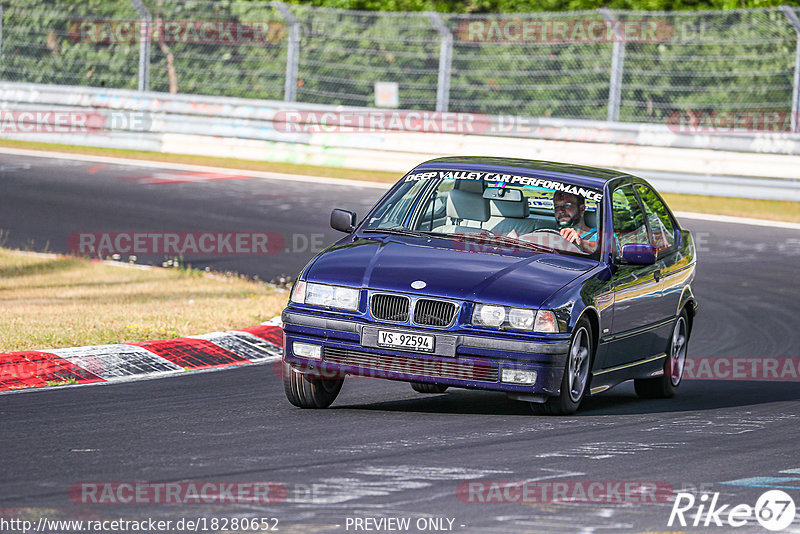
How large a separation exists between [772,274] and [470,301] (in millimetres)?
8786

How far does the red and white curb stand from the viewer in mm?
9008

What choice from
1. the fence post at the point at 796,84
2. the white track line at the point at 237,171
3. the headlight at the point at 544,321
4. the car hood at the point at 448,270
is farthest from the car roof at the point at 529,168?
the fence post at the point at 796,84

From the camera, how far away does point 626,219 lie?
9.41 m

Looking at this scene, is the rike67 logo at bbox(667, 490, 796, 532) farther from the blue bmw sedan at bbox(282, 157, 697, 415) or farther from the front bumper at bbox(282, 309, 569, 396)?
the blue bmw sedan at bbox(282, 157, 697, 415)

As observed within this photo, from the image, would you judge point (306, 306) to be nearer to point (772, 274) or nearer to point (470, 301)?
point (470, 301)

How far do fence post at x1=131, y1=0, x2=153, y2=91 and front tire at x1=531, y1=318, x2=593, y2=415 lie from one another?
58.0ft

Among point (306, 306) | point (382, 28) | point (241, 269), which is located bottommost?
point (241, 269)

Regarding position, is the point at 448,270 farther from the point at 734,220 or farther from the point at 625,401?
the point at 734,220

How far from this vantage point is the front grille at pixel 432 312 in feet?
25.5

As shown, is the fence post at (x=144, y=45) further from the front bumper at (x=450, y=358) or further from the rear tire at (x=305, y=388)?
the front bumper at (x=450, y=358)

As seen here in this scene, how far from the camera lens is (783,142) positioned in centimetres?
2066

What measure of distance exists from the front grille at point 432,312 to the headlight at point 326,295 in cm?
36

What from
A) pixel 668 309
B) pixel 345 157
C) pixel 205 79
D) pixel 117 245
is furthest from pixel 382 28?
pixel 668 309

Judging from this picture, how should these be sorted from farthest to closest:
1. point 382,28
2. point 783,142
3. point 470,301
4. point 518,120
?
point 382,28 < point 518,120 < point 783,142 < point 470,301
